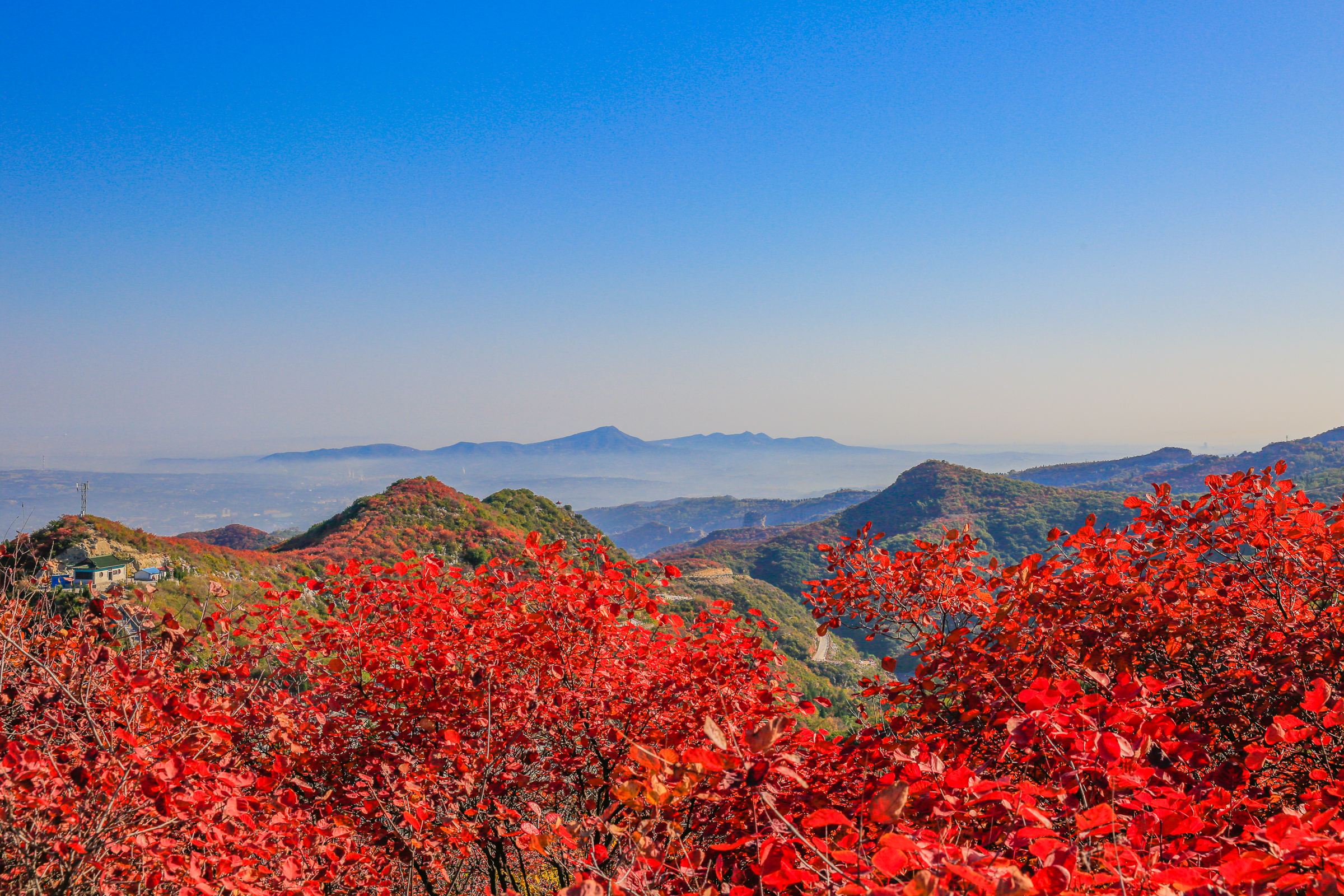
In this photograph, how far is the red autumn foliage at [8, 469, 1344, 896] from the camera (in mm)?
1801

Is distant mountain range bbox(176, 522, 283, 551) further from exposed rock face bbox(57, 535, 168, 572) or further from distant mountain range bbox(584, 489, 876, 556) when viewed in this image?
distant mountain range bbox(584, 489, 876, 556)

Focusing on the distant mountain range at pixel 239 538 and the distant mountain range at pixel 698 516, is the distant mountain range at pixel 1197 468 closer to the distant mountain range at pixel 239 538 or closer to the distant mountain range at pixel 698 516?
the distant mountain range at pixel 698 516

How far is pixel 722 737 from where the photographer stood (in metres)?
1.43

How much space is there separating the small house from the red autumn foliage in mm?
16040

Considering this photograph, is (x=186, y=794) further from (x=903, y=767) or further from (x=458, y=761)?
(x=903, y=767)

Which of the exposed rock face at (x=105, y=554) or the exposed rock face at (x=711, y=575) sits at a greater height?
the exposed rock face at (x=105, y=554)

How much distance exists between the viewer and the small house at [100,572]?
57.7 feet

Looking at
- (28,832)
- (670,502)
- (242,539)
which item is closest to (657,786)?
(28,832)

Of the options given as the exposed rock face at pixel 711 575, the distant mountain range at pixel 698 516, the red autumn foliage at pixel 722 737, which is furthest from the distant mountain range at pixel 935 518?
the red autumn foliage at pixel 722 737

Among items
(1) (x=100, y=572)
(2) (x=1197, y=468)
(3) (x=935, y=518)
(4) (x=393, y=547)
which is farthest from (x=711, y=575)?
(2) (x=1197, y=468)

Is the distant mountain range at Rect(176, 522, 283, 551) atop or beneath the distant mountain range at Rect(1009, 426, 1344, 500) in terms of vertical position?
beneath

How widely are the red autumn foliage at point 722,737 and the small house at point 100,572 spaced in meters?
16.0

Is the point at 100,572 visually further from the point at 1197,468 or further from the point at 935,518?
the point at 1197,468

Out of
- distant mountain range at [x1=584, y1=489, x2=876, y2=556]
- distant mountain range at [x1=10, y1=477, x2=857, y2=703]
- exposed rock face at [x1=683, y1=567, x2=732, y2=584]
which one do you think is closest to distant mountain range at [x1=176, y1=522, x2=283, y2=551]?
distant mountain range at [x1=10, y1=477, x2=857, y2=703]
